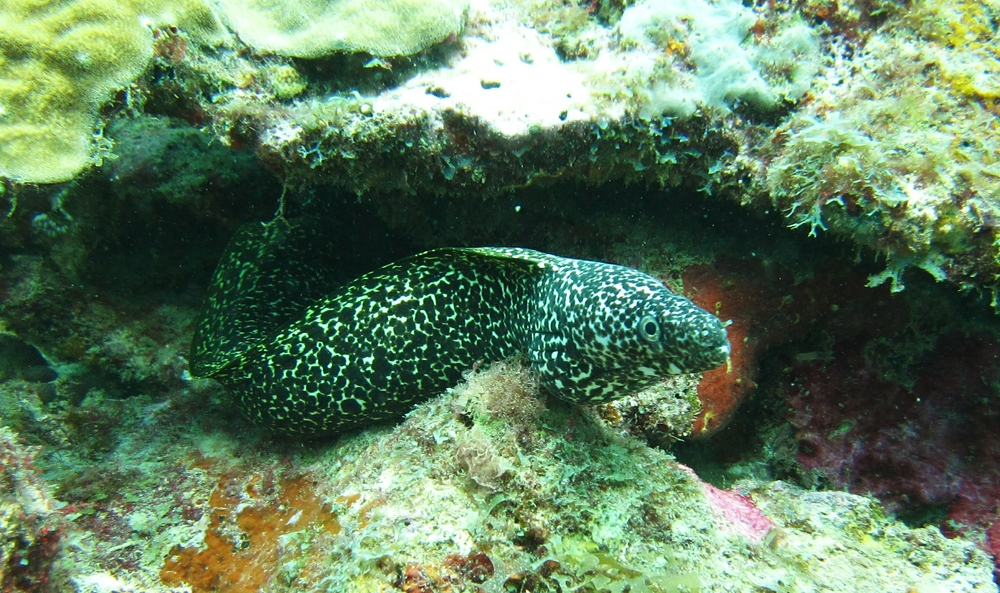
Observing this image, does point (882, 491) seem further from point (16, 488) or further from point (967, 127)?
point (16, 488)

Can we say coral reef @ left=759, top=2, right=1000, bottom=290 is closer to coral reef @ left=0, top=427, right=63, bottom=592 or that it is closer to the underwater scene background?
the underwater scene background

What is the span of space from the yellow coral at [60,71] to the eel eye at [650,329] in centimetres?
312

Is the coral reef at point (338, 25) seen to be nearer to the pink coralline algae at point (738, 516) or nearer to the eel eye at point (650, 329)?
the eel eye at point (650, 329)

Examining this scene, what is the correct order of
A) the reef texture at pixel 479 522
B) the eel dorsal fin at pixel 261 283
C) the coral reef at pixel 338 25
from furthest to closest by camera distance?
1. the eel dorsal fin at pixel 261 283
2. the coral reef at pixel 338 25
3. the reef texture at pixel 479 522

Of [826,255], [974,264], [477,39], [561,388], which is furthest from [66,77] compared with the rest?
[974,264]

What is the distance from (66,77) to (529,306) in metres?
2.94

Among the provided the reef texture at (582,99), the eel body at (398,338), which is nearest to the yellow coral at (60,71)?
the reef texture at (582,99)

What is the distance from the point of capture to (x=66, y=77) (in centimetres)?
258

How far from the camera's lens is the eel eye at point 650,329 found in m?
2.51

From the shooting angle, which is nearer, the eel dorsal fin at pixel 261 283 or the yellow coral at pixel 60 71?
the yellow coral at pixel 60 71

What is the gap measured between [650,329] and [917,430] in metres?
2.83

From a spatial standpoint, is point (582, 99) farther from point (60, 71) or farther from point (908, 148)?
point (60, 71)

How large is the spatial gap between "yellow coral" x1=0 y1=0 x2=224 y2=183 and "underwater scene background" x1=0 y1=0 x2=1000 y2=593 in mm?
14

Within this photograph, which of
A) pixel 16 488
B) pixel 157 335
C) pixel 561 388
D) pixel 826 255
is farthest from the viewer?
pixel 157 335
